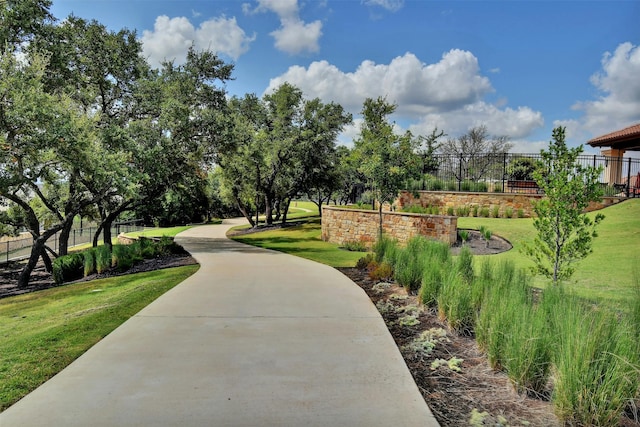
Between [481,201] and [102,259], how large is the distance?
14456 millimetres

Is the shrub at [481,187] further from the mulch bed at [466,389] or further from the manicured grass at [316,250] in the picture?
the mulch bed at [466,389]

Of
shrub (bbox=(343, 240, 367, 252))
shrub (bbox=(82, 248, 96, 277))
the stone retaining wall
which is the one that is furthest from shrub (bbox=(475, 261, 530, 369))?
shrub (bbox=(82, 248, 96, 277))

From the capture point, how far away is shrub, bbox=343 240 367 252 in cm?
1518

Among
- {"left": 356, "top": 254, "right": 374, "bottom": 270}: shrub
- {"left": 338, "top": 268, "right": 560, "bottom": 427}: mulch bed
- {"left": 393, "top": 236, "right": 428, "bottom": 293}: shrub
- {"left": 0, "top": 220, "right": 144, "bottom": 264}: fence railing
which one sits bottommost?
{"left": 0, "top": 220, "right": 144, "bottom": 264}: fence railing

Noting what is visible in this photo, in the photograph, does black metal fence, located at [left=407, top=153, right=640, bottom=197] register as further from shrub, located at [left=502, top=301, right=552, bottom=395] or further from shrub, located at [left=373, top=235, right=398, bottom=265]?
shrub, located at [left=502, top=301, right=552, bottom=395]

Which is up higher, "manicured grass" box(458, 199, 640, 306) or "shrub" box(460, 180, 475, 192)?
"shrub" box(460, 180, 475, 192)

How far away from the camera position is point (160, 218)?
3650cm

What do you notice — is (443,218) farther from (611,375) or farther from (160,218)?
(160,218)

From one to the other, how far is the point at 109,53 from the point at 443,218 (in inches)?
564

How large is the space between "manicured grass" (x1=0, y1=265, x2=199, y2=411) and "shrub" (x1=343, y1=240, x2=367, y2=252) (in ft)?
21.6

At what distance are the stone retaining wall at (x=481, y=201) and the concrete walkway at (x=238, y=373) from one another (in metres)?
11.8

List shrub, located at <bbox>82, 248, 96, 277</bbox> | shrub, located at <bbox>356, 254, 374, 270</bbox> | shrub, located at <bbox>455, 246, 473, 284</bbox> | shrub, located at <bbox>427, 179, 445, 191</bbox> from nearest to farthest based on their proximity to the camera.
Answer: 1. shrub, located at <bbox>455, 246, 473, 284</bbox>
2. shrub, located at <bbox>356, 254, 374, 270</bbox>
3. shrub, located at <bbox>82, 248, 96, 277</bbox>
4. shrub, located at <bbox>427, 179, 445, 191</bbox>

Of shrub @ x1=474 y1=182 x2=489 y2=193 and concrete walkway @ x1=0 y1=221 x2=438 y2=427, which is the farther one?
shrub @ x1=474 y1=182 x2=489 y2=193

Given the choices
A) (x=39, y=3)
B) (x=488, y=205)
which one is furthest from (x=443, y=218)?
(x=39, y=3)
